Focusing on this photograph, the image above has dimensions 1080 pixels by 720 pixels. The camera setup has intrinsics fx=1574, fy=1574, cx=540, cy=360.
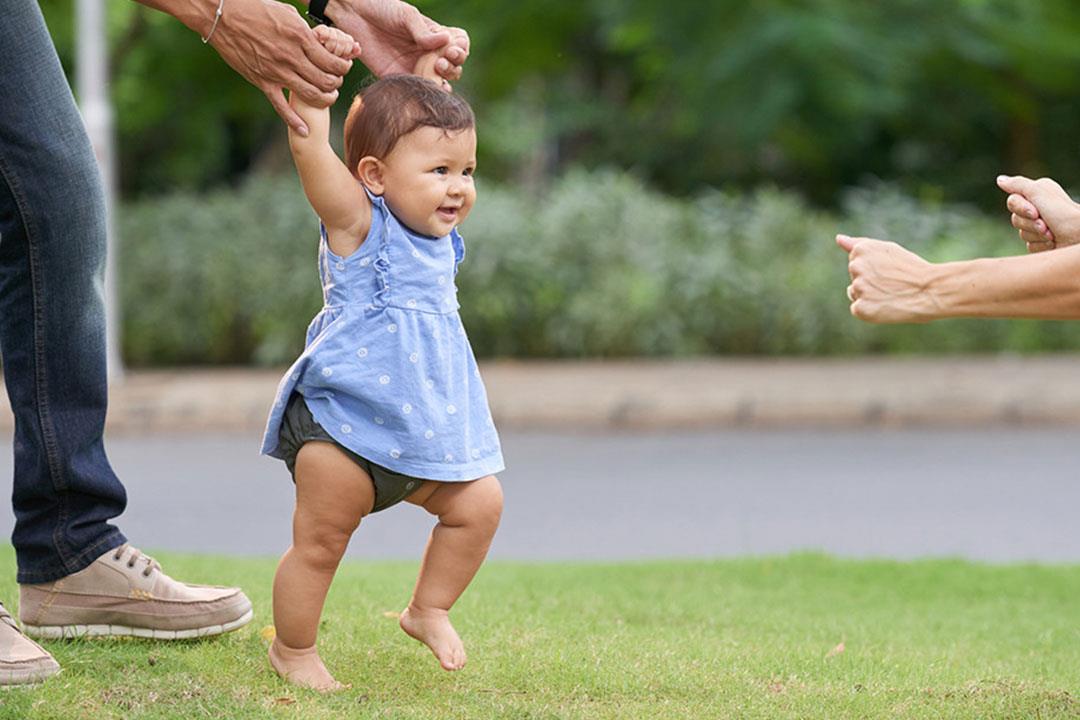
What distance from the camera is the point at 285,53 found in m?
3.10

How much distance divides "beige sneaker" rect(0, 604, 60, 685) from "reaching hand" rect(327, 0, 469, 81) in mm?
1428

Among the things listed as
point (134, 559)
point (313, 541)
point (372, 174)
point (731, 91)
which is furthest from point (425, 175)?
point (731, 91)

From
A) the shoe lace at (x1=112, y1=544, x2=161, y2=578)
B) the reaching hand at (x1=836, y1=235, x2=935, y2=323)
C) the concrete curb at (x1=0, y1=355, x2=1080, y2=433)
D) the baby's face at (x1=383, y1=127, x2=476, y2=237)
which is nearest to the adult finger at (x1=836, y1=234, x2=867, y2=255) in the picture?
the reaching hand at (x1=836, y1=235, x2=935, y2=323)

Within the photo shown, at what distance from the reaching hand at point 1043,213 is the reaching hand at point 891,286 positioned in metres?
0.33

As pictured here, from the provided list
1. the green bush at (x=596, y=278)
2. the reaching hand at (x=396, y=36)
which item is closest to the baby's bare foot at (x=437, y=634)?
the reaching hand at (x=396, y=36)

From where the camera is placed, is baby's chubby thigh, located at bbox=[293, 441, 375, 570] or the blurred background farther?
the blurred background

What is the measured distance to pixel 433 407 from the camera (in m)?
3.16

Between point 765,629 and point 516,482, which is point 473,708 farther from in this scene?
point 516,482

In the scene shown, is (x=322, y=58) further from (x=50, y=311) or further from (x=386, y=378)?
(x=50, y=311)

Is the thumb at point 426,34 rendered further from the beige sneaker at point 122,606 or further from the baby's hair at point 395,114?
the beige sneaker at point 122,606

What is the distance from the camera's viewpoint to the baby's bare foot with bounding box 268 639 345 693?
323 cm

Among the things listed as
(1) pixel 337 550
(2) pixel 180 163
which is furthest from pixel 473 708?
(2) pixel 180 163

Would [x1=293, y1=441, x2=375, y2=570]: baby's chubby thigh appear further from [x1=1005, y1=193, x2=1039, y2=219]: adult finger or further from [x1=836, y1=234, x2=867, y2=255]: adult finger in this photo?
[x1=1005, y1=193, x2=1039, y2=219]: adult finger

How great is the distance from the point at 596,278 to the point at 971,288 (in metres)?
10.1
